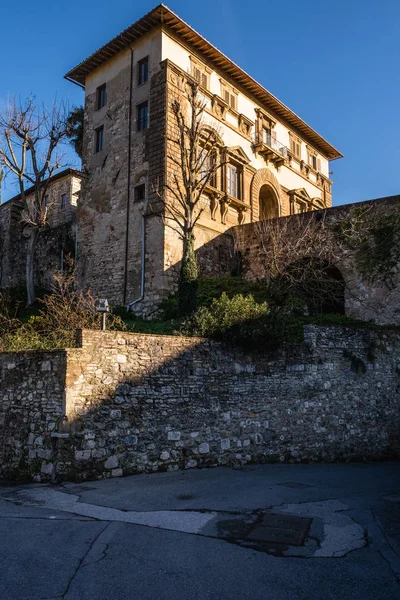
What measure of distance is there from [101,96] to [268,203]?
10369 mm

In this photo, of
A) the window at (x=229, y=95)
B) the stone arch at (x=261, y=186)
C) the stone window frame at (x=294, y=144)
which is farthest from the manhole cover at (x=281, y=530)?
the stone window frame at (x=294, y=144)

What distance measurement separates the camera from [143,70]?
21672 millimetres

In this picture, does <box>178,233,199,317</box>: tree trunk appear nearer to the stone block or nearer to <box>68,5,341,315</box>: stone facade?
<box>68,5,341,315</box>: stone facade

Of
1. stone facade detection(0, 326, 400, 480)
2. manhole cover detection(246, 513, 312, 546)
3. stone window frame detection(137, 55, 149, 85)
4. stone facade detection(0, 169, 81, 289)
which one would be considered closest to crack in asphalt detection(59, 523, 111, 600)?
manhole cover detection(246, 513, 312, 546)

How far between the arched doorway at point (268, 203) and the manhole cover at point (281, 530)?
2146 cm

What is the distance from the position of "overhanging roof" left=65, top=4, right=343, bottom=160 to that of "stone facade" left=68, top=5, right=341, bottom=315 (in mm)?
49

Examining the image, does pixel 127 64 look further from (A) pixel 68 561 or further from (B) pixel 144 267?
(A) pixel 68 561

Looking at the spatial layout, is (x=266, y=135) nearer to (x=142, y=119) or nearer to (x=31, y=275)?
(x=142, y=119)

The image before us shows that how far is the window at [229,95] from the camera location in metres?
23.8

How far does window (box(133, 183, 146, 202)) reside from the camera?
68.0ft

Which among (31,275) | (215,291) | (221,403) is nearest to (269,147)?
(215,291)

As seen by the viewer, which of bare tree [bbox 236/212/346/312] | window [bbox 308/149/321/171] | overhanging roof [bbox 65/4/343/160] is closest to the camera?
bare tree [bbox 236/212/346/312]

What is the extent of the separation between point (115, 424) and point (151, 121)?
580 inches

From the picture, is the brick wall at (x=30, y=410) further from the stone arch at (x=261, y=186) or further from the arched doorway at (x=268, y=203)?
the arched doorway at (x=268, y=203)
